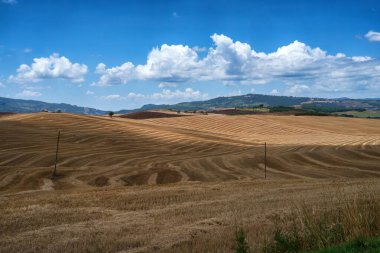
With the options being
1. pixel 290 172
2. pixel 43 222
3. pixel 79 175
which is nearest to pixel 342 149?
pixel 290 172

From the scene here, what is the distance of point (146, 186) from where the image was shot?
83.9 ft

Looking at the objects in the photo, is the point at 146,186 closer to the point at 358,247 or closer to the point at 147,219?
the point at 147,219

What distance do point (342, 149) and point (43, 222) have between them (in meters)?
48.1

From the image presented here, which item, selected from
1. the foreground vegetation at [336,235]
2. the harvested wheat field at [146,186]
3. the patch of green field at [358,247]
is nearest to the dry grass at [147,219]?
the harvested wheat field at [146,186]

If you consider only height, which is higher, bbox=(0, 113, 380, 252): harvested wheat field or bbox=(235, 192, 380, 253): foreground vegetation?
bbox=(235, 192, 380, 253): foreground vegetation

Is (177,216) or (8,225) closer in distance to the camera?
(8,225)

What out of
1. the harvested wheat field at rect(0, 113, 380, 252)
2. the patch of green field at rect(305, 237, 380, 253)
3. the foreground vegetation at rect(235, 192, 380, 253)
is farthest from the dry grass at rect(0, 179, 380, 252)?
the patch of green field at rect(305, 237, 380, 253)

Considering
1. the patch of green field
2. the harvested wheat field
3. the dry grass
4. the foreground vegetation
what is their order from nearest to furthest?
the patch of green field
the foreground vegetation
the dry grass
the harvested wheat field

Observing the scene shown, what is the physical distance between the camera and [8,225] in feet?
46.3

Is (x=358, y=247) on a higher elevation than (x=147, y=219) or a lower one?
higher

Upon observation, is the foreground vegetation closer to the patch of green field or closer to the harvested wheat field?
the patch of green field

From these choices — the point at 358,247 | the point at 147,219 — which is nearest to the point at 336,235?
the point at 358,247

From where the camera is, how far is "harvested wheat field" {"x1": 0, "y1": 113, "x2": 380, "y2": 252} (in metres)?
13.0

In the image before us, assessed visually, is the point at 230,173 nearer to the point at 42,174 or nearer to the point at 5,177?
the point at 42,174
